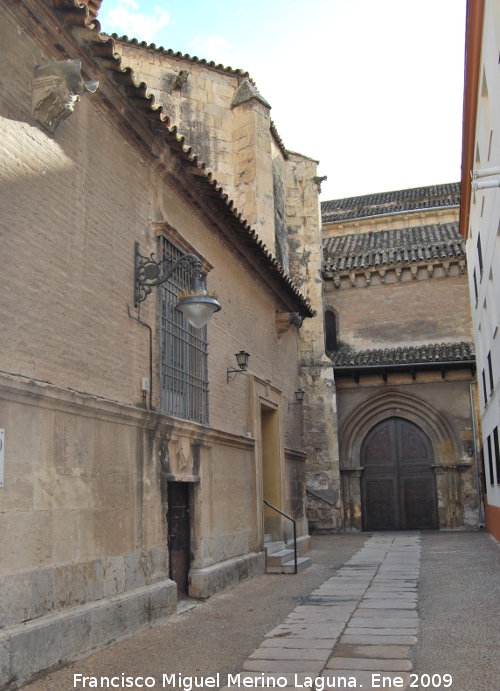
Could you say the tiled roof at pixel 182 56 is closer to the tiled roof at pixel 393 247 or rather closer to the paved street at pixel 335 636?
the tiled roof at pixel 393 247

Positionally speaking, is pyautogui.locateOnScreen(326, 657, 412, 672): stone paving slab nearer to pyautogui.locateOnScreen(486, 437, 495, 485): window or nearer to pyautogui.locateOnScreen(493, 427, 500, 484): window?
pyautogui.locateOnScreen(493, 427, 500, 484): window

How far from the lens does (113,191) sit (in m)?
7.34

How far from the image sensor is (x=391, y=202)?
96.9 ft

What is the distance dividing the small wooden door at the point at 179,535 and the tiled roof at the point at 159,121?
13.1 ft

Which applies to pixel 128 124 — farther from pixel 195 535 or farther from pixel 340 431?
pixel 340 431

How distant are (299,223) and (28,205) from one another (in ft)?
50.7

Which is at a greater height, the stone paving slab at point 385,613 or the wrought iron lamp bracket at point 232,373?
the wrought iron lamp bracket at point 232,373

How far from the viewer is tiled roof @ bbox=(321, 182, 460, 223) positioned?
28391 mm

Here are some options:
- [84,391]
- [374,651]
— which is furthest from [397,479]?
[84,391]

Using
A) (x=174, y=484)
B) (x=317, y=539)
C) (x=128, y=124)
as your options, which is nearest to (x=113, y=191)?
(x=128, y=124)

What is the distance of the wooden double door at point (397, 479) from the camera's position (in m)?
20.6

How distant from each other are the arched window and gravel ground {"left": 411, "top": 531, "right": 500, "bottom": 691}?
9883 mm

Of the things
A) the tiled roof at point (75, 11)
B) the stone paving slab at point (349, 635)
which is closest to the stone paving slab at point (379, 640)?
the stone paving slab at point (349, 635)

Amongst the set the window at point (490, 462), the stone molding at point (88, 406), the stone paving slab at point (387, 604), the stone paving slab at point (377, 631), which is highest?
the stone molding at point (88, 406)
